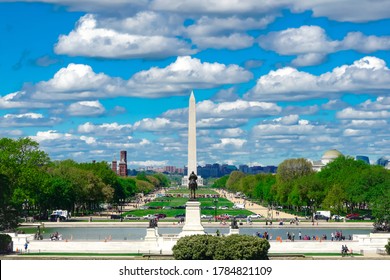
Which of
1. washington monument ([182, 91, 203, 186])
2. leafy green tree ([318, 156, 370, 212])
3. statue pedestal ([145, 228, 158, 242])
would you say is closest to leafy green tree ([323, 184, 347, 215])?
leafy green tree ([318, 156, 370, 212])

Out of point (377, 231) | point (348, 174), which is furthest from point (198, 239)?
point (348, 174)

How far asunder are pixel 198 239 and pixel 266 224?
145 feet

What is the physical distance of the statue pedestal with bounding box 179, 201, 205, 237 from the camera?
6631 cm

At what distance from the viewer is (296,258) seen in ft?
182

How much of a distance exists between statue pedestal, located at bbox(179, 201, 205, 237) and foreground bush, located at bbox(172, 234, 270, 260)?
14153 mm

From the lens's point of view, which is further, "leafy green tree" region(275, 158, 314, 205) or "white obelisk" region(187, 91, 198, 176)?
"leafy green tree" region(275, 158, 314, 205)

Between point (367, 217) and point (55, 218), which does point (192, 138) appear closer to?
point (55, 218)

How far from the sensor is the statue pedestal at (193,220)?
66312 millimetres

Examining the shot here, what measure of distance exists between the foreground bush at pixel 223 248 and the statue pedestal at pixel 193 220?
14.2 metres

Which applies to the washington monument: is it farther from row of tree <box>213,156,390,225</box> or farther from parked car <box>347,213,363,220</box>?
parked car <box>347,213,363,220</box>

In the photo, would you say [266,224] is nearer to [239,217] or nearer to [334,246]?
[239,217]

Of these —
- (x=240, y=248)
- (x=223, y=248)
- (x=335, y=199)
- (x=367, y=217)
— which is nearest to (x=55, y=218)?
(x=335, y=199)

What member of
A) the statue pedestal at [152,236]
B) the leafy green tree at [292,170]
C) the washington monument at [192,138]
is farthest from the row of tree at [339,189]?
the statue pedestal at [152,236]

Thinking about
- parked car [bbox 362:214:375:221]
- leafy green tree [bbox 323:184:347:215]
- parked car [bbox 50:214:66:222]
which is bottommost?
parked car [bbox 362:214:375:221]
